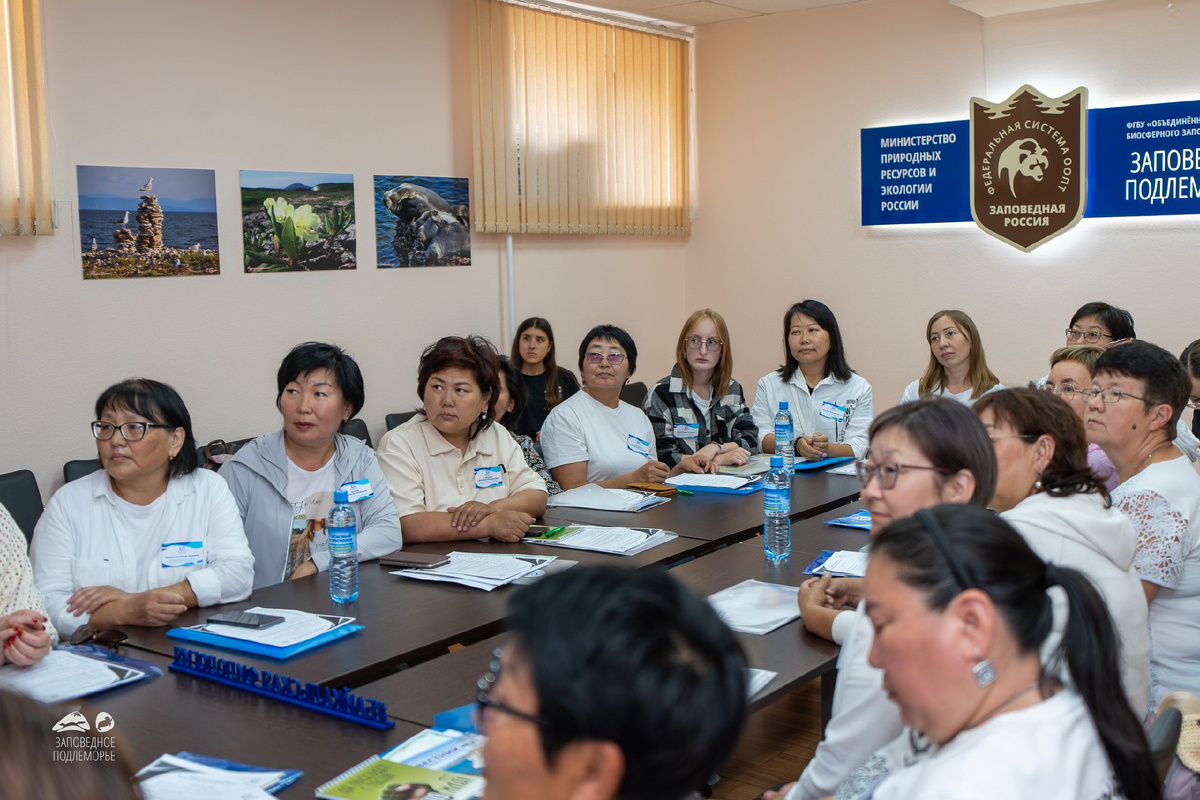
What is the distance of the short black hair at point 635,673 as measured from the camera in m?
0.99

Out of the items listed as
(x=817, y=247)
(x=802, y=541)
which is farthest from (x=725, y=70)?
(x=802, y=541)

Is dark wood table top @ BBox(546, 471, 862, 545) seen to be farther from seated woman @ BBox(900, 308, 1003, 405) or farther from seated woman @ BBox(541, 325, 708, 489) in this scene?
seated woman @ BBox(900, 308, 1003, 405)

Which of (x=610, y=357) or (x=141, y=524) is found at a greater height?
(x=610, y=357)

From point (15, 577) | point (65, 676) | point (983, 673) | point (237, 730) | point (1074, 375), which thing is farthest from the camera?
point (1074, 375)

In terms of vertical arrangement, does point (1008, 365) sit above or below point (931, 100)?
below

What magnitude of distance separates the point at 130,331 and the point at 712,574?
10.6 ft

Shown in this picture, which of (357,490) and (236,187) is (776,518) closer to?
(357,490)

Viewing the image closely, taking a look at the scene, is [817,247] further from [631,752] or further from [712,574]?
[631,752]

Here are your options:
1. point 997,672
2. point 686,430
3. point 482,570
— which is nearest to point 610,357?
point 686,430

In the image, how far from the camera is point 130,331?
493 cm

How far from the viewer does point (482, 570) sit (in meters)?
3.02

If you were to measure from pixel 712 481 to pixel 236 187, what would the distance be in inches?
111

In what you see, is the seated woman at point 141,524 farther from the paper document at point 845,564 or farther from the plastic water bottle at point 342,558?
the paper document at point 845,564

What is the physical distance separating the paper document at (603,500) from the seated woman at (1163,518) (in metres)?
1.67
